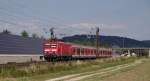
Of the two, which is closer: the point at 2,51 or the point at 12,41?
the point at 2,51

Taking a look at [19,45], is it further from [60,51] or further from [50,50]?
[60,51]

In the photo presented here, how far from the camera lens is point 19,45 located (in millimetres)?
77250

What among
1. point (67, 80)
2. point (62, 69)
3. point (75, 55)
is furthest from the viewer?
point (75, 55)

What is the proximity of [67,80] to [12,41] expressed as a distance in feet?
169

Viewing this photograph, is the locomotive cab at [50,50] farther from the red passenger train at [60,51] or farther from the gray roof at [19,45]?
the gray roof at [19,45]

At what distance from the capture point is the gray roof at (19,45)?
231 ft

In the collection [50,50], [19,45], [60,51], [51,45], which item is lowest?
[60,51]

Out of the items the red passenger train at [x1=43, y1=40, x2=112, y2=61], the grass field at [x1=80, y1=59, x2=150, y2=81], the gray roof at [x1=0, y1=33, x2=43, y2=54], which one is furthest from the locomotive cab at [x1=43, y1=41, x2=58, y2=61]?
the grass field at [x1=80, y1=59, x2=150, y2=81]

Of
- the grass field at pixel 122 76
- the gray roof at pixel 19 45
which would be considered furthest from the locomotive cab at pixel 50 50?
the grass field at pixel 122 76

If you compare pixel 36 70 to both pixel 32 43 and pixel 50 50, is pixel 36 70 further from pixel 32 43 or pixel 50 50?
pixel 32 43

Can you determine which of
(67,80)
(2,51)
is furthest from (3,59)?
(67,80)

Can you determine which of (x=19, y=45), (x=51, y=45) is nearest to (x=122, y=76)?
(x=51, y=45)

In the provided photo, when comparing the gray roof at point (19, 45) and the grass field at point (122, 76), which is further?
the gray roof at point (19, 45)

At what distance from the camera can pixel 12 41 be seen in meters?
74.4
